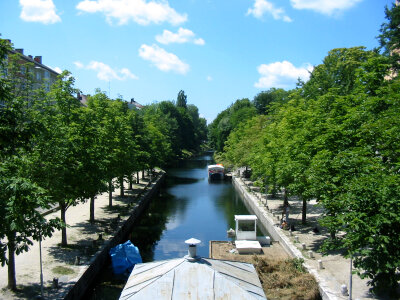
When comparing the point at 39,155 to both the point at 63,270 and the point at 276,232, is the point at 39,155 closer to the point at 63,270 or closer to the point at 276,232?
the point at 63,270

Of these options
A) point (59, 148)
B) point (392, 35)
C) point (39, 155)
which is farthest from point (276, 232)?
point (392, 35)

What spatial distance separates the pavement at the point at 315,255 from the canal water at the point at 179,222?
2.96 m

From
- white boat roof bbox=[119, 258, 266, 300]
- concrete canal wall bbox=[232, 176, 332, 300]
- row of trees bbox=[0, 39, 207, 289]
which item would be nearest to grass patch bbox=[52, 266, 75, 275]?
row of trees bbox=[0, 39, 207, 289]

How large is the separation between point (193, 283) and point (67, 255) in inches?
528

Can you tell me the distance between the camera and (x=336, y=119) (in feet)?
68.7

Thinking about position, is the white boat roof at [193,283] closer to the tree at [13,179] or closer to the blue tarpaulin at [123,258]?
the tree at [13,179]

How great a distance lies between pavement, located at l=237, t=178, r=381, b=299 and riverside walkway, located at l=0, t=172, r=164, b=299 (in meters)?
10.6

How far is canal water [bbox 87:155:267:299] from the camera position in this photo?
920 inches

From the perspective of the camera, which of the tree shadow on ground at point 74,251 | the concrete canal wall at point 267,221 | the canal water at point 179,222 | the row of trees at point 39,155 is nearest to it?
the row of trees at point 39,155

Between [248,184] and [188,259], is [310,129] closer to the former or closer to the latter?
[188,259]

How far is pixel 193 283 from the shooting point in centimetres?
770

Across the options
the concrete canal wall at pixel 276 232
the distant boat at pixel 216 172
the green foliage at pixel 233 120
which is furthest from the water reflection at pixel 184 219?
the green foliage at pixel 233 120

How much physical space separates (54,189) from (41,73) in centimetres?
5728

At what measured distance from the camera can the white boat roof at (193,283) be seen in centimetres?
750
